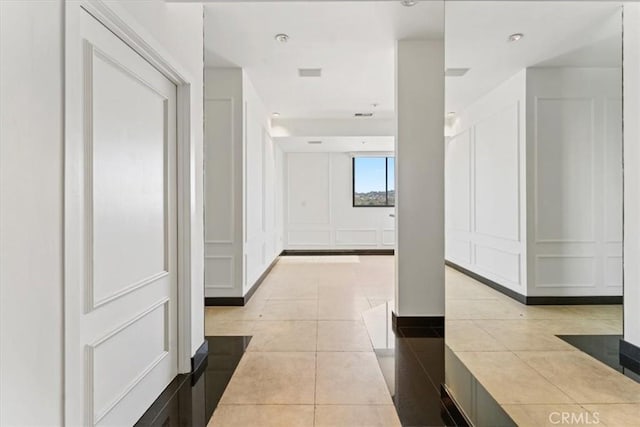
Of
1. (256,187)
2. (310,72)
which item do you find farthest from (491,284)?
(256,187)

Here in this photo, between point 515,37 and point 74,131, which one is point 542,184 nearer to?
point 515,37

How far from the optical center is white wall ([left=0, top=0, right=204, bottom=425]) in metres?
1.04

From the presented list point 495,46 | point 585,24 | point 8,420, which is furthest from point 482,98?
point 8,420

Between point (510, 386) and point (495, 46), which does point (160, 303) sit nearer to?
point (510, 386)

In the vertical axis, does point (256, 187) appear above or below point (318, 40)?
below

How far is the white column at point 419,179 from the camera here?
11.6ft

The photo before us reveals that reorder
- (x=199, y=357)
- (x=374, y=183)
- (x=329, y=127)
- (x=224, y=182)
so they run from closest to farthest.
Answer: (x=199, y=357) → (x=224, y=182) → (x=329, y=127) → (x=374, y=183)

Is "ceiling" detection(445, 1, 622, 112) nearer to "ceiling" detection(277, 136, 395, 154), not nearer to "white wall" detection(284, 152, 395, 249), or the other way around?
"ceiling" detection(277, 136, 395, 154)

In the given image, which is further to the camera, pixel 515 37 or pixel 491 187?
pixel 491 187

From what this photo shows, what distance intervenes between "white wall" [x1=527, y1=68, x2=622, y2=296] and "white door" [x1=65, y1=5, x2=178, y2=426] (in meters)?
2.46

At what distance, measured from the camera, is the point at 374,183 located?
9.74 metres

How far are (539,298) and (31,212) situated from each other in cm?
311

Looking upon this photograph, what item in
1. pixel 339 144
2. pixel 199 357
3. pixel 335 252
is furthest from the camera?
pixel 335 252

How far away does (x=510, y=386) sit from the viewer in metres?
A: 2.12
